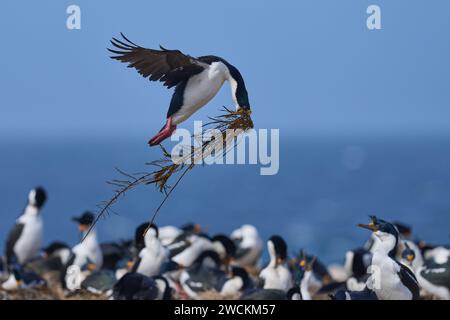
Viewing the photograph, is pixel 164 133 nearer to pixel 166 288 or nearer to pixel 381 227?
pixel 381 227

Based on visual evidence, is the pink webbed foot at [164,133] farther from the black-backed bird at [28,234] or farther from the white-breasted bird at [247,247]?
the white-breasted bird at [247,247]

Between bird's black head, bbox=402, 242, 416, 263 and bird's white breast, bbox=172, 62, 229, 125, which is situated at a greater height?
bird's white breast, bbox=172, 62, 229, 125

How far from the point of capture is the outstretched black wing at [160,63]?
6.11 m

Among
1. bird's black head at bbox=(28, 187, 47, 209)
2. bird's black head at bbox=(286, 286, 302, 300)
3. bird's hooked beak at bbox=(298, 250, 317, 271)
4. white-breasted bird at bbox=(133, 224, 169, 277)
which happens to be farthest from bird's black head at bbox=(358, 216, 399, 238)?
bird's black head at bbox=(28, 187, 47, 209)

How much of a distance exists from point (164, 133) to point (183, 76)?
0.39m

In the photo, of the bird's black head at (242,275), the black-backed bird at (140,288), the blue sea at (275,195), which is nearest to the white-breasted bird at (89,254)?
the bird's black head at (242,275)

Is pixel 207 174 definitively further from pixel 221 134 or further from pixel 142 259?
pixel 221 134

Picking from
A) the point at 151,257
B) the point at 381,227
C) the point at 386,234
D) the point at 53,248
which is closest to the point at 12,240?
the point at 53,248

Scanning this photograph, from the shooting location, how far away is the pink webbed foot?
588 centimetres

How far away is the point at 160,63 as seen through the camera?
20.2 feet

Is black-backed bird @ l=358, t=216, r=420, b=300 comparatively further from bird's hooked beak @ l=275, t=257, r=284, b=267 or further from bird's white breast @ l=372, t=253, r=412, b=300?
bird's hooked beak @ l=275, t=257, r=284, b=267

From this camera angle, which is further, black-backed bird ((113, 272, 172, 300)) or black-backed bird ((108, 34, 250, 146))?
black-backed bird ((113, 272, 172, 300))

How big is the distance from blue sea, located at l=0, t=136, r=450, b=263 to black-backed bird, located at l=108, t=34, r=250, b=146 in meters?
31.3
